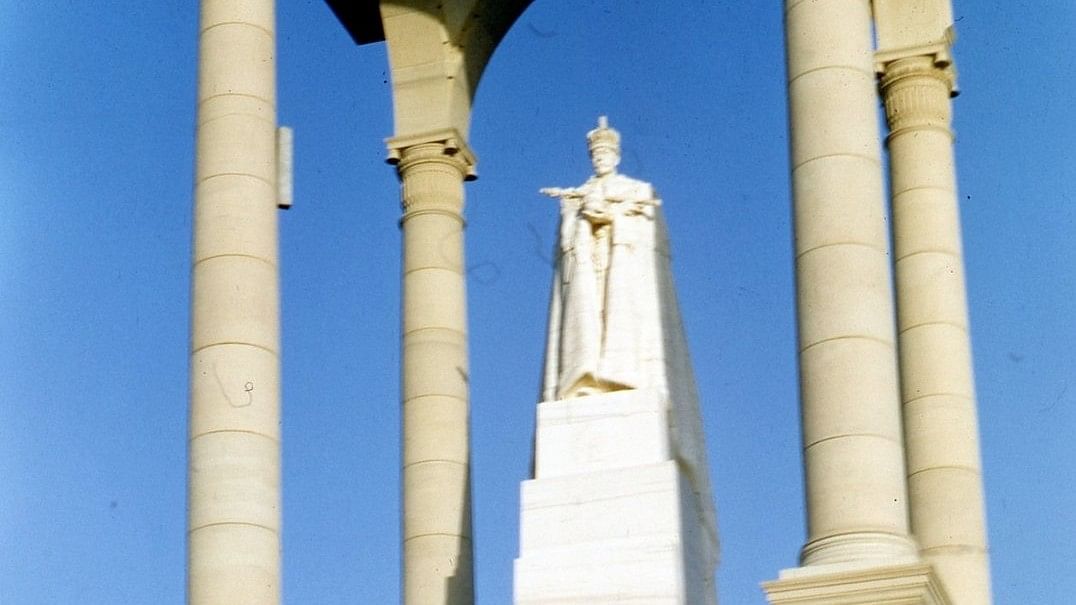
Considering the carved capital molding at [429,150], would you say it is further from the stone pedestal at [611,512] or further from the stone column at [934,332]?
the stone pedestal at [611,512]

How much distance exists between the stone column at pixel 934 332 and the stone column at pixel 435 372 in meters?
9.42

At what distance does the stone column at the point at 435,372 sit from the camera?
169 ft

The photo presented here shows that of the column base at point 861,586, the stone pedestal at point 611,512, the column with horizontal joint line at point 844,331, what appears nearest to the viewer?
the column base at point 861,586

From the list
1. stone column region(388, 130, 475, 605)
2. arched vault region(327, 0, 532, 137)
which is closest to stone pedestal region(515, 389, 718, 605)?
stone column region(388, 130, 475, 605)

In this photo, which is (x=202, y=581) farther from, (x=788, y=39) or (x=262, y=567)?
(x=788, y=39)

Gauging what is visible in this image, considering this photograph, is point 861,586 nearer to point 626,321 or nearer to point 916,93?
point 626,321

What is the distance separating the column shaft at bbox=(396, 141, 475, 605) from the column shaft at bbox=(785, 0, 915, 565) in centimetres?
1249

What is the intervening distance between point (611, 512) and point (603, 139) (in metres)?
7.52

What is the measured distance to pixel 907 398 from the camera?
1982 inches

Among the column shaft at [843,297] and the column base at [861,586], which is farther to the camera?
the column shaft at [843,297]

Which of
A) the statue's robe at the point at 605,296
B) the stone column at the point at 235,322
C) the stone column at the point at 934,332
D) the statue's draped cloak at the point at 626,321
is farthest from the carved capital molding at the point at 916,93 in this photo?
the stone column at the point at 235,322

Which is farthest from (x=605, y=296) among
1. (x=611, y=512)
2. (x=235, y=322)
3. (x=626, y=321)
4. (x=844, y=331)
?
(x=235, y=322)

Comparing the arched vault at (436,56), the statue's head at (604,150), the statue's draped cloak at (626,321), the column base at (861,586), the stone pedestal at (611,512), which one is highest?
the arched vault at (436,56)

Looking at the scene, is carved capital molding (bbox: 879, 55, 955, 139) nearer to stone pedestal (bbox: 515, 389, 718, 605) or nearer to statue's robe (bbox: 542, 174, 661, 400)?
statue's robe (bbox: 542, 174, 661, 400)
